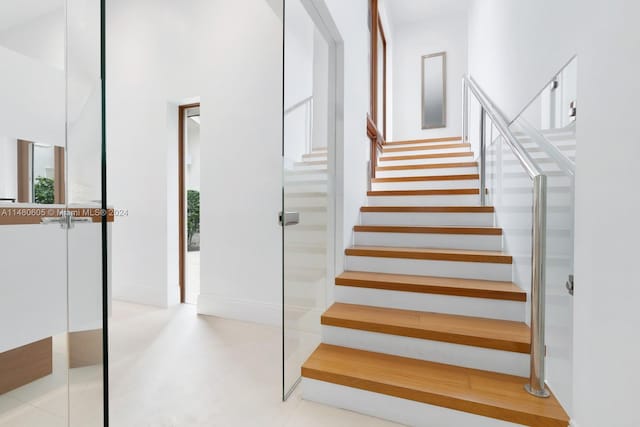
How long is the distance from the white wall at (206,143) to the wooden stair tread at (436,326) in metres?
1.02

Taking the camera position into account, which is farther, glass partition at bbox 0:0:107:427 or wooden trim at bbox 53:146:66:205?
wooden trim at bbox 53:146:66:205

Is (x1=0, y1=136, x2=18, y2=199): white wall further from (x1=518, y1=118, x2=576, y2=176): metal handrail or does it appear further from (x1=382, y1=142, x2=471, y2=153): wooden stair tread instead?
(x1=382, y1=142, x2=471, y2=153): wooden stair tread

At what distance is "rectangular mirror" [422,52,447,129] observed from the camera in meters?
5.69

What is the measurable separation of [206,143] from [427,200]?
2.17 metres

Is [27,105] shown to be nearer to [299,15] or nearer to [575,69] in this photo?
[299,15]

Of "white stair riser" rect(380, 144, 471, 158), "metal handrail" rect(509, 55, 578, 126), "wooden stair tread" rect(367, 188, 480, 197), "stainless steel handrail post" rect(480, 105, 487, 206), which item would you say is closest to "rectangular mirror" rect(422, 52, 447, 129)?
"white stair riser" rect(380, 144, 471, 158)

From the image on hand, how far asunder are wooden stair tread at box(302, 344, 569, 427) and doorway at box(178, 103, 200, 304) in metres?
2.15

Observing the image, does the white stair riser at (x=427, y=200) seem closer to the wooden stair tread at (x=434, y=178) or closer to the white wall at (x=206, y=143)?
the wooden stair tread at (x=434, y=178)

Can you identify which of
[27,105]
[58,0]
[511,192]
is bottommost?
[511,192]

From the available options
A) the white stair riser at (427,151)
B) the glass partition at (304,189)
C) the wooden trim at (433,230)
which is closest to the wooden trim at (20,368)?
the glass partition at (304,189)

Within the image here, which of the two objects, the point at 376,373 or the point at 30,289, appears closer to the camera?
the point at 30,289

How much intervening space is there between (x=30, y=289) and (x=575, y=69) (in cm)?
218


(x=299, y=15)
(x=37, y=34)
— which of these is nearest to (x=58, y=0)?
(x=37, y=34)

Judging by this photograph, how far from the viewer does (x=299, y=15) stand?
5.80 ft
